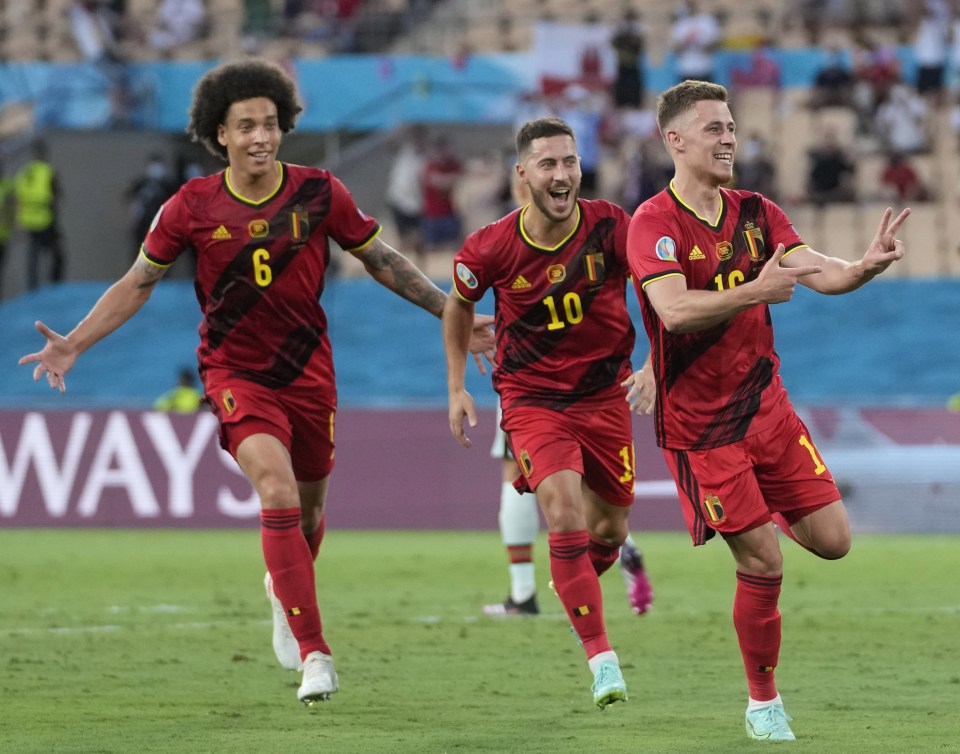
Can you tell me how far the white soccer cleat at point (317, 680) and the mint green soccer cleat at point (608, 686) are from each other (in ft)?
3.64

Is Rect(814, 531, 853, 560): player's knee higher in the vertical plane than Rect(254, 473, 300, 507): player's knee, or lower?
lower

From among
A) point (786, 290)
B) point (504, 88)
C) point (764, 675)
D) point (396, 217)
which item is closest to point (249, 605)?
point (764, 675)

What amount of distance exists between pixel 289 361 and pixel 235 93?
1262 millimetres

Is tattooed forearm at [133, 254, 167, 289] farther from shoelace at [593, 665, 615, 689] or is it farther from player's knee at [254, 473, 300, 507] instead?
shoelace at [593, 665, 615, 689]

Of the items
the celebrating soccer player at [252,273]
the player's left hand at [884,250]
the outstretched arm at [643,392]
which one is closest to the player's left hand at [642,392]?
the outstretched arm at [643,392]

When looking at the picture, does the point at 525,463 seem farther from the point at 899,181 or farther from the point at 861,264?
the point at 899,181

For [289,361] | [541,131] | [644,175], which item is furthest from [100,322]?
[644,175]

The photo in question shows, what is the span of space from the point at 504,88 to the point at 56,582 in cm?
1583

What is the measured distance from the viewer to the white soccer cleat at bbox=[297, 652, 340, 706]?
7.40 m

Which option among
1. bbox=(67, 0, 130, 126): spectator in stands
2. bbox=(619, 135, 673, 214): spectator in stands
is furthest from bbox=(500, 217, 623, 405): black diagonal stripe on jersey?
bbox=(67, 0, 130, 126): spectator in stands

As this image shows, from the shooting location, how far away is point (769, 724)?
22.5 feet

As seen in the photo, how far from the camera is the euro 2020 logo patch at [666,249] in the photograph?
6.97m

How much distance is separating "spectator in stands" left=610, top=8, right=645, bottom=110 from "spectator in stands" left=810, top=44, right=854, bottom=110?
101 inches

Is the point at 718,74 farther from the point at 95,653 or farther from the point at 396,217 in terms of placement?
the point at 95,653
